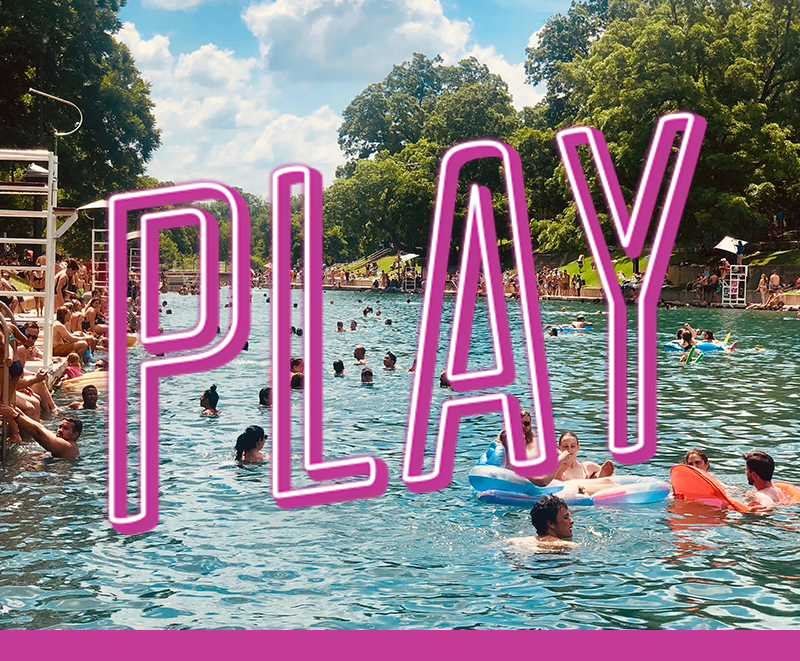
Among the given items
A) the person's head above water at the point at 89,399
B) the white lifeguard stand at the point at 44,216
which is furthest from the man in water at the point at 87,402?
the white lifeguard stand at the point at 44,216

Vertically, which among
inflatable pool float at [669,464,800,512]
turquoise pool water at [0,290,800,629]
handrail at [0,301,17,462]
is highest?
handrail at [0,301,17,462]

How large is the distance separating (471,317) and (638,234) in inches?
68.9

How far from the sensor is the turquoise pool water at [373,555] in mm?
8102

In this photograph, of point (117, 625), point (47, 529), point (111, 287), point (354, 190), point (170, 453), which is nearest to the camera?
point (111, 287)

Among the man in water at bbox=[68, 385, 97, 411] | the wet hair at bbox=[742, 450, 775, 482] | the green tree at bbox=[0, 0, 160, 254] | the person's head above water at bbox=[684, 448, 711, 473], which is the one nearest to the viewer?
the wet hair at bbox=[742, 450, 775, 482]

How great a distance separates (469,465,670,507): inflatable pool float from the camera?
37.9 feet

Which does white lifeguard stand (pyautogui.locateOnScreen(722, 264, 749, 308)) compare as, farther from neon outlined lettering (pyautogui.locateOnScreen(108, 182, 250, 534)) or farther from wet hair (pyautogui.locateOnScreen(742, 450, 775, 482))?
neon outlined lettering (pyautogui.locateOnScreen(108, 182, 250, 534))

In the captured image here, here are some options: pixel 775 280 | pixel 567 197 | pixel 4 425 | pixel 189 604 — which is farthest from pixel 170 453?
pixel 567 197

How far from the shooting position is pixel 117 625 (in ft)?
25.5

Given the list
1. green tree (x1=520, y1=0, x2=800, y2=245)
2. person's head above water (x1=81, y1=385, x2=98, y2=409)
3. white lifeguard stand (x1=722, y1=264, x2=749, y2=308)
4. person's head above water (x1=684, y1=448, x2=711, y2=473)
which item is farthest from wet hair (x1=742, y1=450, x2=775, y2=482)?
green tree (x1=520, y1=0, x2=800, y2=245)

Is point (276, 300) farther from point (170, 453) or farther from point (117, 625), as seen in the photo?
point (170, 453)

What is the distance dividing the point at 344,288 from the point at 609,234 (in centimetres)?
2912

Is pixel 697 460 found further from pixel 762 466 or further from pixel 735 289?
pixel 735 289

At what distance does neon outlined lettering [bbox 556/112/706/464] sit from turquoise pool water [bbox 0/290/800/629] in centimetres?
139
